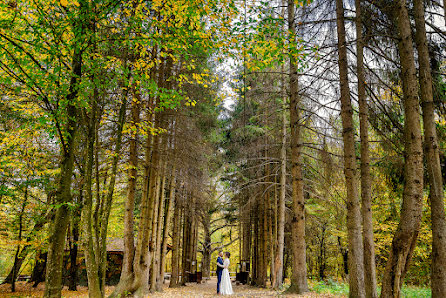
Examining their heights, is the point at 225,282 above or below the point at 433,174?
below

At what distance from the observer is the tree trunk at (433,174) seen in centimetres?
499

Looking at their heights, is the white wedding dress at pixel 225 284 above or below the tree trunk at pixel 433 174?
below

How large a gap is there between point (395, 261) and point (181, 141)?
779cm

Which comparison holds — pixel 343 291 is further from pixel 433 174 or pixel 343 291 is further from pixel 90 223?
pixel 90 223

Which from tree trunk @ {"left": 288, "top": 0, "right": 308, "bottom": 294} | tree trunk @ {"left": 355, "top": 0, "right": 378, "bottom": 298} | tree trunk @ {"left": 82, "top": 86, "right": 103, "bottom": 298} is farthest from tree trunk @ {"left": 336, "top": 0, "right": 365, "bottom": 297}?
tree trunk @ {"left": 82, "top": 86, "right": 103, "bottom": 298}

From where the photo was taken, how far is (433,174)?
5.26 m

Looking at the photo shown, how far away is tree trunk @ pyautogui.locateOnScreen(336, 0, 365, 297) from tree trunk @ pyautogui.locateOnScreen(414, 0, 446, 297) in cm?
138

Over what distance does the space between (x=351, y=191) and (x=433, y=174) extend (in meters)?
1.65

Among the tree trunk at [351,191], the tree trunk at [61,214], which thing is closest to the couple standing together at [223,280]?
the tree trunk at [351,191]

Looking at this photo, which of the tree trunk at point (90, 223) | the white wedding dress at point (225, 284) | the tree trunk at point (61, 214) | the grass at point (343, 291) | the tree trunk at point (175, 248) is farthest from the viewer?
the tree trunk at point (175, 248)

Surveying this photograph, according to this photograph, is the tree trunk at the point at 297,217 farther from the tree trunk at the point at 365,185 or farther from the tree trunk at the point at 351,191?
the tree trunk at the point at 365,185

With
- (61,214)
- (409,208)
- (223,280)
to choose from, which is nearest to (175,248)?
(223,280)

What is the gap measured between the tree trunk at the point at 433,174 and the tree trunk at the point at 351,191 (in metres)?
1.38

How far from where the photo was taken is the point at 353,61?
25.7 ft
